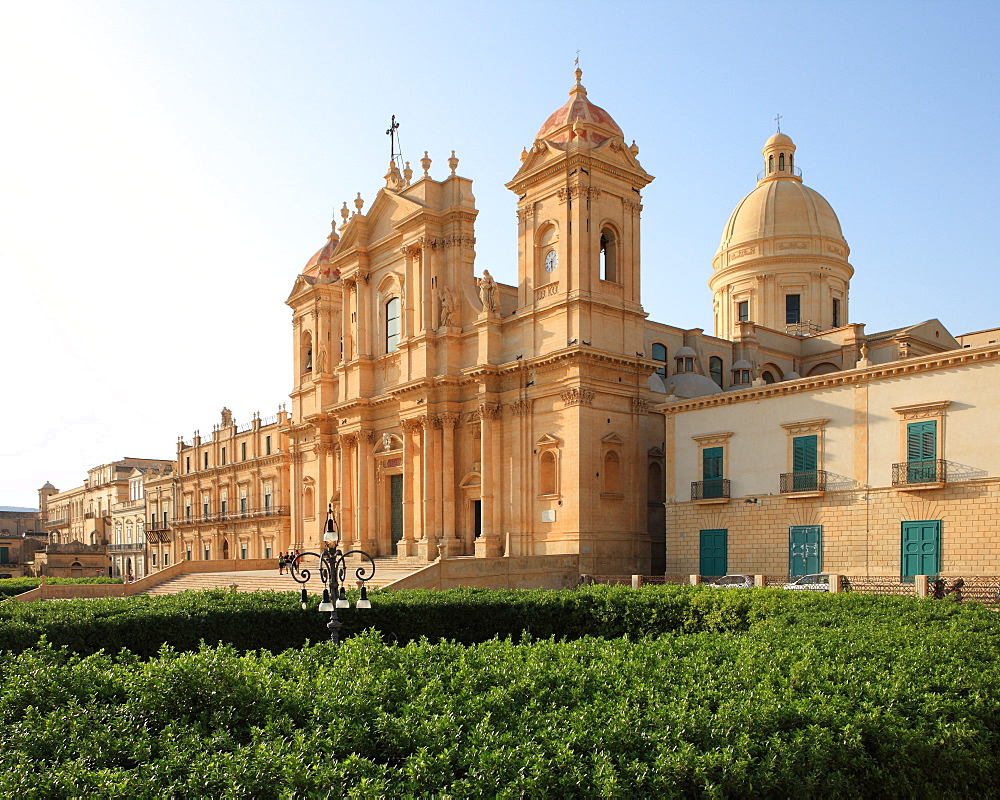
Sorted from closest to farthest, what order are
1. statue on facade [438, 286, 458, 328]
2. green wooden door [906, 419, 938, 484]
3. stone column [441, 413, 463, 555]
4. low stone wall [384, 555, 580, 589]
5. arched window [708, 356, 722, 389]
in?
green wooden door [906, 419, 938, 484]
low stone wall [384, 555, 580, 589]
stone column [441, 413, 463, 555]
statue on facade [438, 286, 458, 328]
arched window [708, 356, 722, 389]

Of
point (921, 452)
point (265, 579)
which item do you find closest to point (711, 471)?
point (921, 452)

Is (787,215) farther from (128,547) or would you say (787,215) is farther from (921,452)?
(128,547)

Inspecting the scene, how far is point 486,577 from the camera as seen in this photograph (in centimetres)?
3081

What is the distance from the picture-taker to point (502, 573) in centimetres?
3100

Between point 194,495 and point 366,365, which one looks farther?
point 194,495

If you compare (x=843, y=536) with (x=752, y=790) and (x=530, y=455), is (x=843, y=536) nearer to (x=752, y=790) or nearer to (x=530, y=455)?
(x=530, y=455)

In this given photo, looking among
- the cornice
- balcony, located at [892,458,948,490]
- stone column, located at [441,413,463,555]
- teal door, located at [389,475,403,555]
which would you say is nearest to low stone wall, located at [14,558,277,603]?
teal door, located at [389,475,403,555]

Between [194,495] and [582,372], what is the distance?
153 feet

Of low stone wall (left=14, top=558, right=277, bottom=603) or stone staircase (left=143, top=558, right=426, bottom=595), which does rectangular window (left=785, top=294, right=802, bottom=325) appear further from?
low stone wall (left=14, top=558, right=277, bottom=603)

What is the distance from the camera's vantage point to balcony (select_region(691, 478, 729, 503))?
3023cm

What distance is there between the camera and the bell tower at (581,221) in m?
33.5

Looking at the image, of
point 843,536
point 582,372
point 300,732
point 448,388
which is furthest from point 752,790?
point 448,388

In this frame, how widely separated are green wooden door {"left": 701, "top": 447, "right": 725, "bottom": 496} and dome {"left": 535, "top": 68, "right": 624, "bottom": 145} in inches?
491

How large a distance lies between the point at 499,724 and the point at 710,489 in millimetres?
24630
